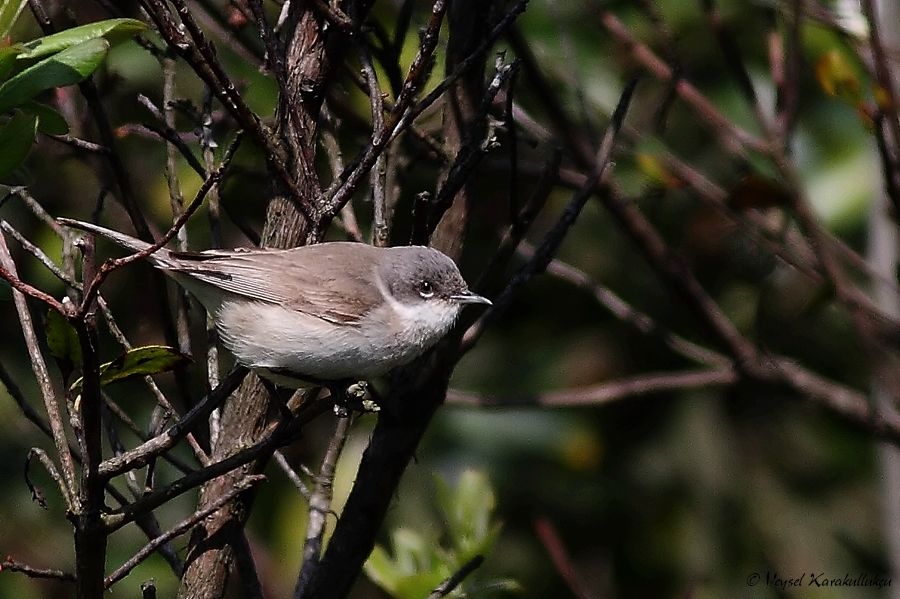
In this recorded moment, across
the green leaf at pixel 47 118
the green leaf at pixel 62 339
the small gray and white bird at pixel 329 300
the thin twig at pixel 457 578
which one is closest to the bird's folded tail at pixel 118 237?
the small gray and white bird at pixel 329 300

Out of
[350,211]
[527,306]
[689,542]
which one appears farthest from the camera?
[527,306]

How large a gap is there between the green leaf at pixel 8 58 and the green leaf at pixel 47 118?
149 millimetres

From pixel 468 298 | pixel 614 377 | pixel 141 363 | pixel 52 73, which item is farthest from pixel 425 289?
pixel 614 377

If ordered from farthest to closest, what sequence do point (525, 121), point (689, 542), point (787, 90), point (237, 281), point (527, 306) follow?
point (527, 306)
point (689, 542)
point (525, 121)
point (787, 90)
point (237, 281)

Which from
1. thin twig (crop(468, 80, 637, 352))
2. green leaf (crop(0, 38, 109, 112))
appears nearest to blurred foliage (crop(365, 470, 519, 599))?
thin twig (crop(468, 80, 637, 352))

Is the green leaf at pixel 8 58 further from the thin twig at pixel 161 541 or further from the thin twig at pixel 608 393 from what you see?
the thin twig at pixel 608 393

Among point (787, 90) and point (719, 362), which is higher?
point (787, 90)

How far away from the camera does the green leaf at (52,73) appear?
1.86 m

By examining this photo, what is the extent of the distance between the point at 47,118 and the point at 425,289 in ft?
3.38

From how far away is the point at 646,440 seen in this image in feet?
16.6

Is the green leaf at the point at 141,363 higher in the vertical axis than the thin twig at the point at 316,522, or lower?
higher

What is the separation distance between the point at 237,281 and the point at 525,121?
1.25m

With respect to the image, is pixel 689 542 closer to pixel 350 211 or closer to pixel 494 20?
pixel 350 211

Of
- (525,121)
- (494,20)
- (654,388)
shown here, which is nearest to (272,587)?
(654,388)
